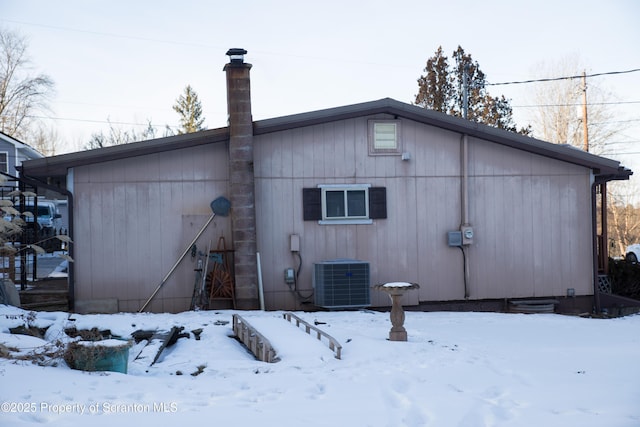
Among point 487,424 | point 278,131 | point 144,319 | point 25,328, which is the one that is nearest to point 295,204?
point 278,131

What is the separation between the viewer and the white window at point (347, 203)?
1305 cm

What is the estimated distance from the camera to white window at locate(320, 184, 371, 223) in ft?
42.8

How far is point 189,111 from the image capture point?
164 ft

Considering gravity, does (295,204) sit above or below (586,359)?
above

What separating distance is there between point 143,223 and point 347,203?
3787 millimetres

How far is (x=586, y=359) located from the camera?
27.8 ft

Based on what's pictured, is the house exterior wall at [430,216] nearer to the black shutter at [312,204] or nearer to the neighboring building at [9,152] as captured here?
the black shutter at [312,204]

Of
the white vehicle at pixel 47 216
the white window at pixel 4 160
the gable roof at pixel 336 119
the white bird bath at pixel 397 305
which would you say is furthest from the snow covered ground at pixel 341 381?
the white window at pixel 4 160

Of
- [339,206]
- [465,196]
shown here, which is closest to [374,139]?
[339,206]

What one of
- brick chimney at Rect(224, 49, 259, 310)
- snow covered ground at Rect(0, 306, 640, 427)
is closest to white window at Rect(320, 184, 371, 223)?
brick chimney at Rect(224, 49, 259, 310)

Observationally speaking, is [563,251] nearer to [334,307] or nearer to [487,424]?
[334,307]

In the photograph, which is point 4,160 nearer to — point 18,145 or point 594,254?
point 18,145

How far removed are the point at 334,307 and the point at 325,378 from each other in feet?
18.3

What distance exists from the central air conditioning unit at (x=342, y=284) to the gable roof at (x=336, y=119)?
2708mm
